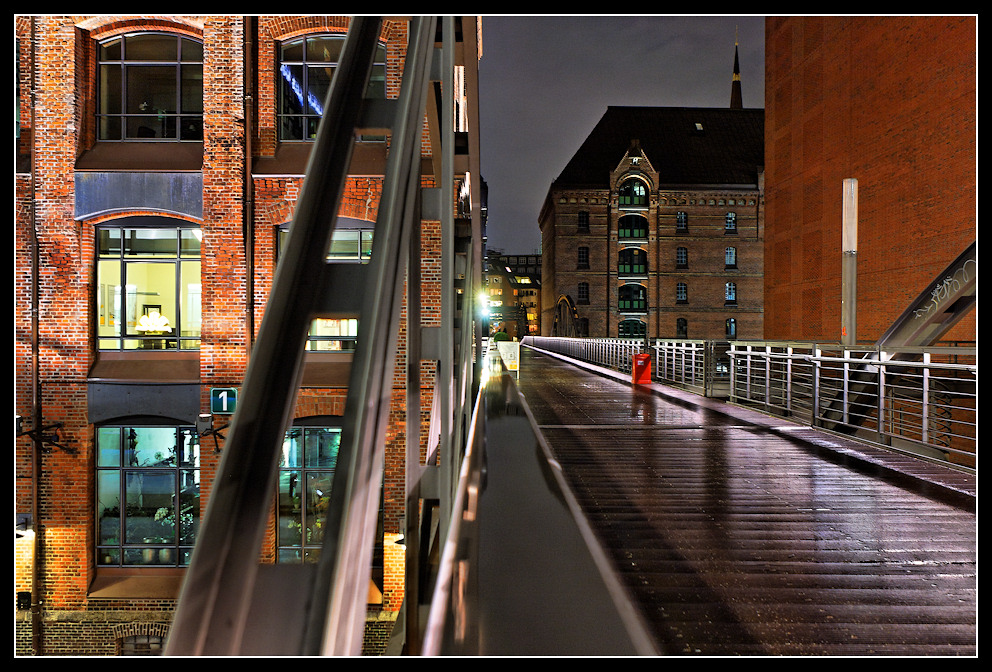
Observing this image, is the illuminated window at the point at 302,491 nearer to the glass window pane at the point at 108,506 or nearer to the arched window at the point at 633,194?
the glass window pane at the point at 108,506

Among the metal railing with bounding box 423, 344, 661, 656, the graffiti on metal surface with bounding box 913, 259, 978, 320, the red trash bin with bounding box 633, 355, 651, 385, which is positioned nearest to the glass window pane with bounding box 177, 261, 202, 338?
the red trash bin with bounding box 633, 355, 651, 385

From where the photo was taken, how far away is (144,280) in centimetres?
1354

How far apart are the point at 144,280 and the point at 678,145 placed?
140ft

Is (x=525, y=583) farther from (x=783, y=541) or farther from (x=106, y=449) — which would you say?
(x=106, y=449)

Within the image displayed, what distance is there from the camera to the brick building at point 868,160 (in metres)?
18.1

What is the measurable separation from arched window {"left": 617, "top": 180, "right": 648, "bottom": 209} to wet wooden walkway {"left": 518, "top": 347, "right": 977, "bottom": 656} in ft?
136

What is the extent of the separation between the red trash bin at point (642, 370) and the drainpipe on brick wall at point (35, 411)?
1201cm

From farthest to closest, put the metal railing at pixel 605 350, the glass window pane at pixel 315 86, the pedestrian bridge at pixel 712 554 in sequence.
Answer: the metal railing at pixel 605 350 → the glass window pane at pixel 315 86 → the pedestrian bridge at pixel 712 554

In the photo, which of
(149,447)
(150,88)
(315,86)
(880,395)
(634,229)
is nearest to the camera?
(880,395)

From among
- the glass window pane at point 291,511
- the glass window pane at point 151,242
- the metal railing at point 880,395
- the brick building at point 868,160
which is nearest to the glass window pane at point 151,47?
the glass window pane at point 151,242

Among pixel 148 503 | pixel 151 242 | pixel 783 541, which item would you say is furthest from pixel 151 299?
pixel 783 541
